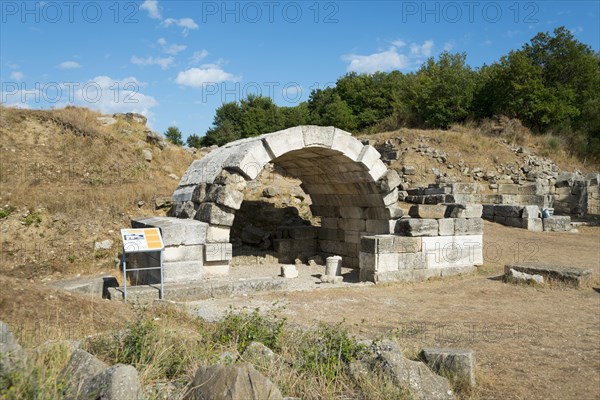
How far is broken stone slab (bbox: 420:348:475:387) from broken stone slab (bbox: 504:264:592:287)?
5.69 m

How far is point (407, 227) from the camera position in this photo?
416 inches

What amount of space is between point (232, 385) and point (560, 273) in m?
8.32

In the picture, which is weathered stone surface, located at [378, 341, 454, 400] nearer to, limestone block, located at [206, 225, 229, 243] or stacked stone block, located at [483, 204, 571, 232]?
limestone block, located at [206, 225, 229, 243]

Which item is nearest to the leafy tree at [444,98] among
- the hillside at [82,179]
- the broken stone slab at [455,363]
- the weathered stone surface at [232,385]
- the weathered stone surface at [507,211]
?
the hillside at [82,179]

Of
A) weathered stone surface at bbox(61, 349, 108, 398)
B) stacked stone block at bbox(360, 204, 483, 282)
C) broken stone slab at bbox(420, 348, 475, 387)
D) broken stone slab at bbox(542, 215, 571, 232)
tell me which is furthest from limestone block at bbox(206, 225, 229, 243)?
broken stone slab at bbox(542, 215, 571, 232)

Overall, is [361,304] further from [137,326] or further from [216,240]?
[137,326]

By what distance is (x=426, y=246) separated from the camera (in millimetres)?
10664

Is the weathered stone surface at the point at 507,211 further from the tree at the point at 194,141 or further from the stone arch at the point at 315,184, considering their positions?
the tree at the point at 194,141

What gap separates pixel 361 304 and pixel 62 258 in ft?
25.0

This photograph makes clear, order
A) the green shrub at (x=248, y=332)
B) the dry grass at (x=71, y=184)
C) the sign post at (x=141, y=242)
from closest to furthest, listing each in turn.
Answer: the green shrub at (x=248, y=332) < the sign post at (x=141, y=242) < the dry grass at (x=71, y=184)

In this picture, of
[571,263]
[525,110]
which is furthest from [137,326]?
[525,110]

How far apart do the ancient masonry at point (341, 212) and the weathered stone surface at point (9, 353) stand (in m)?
4.97

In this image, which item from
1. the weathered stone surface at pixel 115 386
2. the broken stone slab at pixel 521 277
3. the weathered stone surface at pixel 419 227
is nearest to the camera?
the weathered stone surface at pixel 115 386

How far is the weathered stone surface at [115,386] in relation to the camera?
3232 mm
